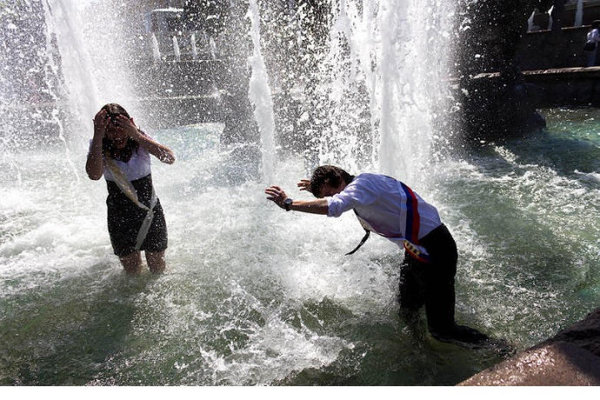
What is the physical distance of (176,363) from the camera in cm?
278

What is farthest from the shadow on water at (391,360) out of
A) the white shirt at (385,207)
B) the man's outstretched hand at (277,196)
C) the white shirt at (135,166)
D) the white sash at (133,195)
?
the white shirt at (135,166)

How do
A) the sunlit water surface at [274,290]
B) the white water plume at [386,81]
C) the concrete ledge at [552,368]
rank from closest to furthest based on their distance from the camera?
1. the concrete ledge at [552,368]
2. the sunlit water surface at [274,290]
3. the white water plume at [386,81]

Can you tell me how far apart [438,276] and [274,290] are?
1.58 meters

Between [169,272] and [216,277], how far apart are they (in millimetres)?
457

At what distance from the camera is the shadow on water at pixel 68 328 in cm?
278

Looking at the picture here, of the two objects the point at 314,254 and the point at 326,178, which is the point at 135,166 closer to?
the point at 326,178

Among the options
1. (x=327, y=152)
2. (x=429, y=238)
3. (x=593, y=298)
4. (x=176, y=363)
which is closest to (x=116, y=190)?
(x=176, y=363)

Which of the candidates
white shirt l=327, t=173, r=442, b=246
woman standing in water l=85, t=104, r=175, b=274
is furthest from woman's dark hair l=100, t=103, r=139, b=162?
white shirt l=327, t=173, r=442, b=246

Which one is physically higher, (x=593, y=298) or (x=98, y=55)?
(x=98, y=55)

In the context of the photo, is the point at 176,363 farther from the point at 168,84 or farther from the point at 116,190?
the point at 168,84

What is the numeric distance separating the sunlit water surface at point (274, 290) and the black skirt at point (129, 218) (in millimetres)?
503

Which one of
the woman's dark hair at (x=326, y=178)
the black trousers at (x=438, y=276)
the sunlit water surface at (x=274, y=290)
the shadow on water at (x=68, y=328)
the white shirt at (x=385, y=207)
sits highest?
the woman's dark hair at (x=326, y=178)

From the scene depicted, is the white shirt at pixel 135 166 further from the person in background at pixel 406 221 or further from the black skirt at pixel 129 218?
the person in background at pixel 406 221

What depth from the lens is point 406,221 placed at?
7.70 ft
